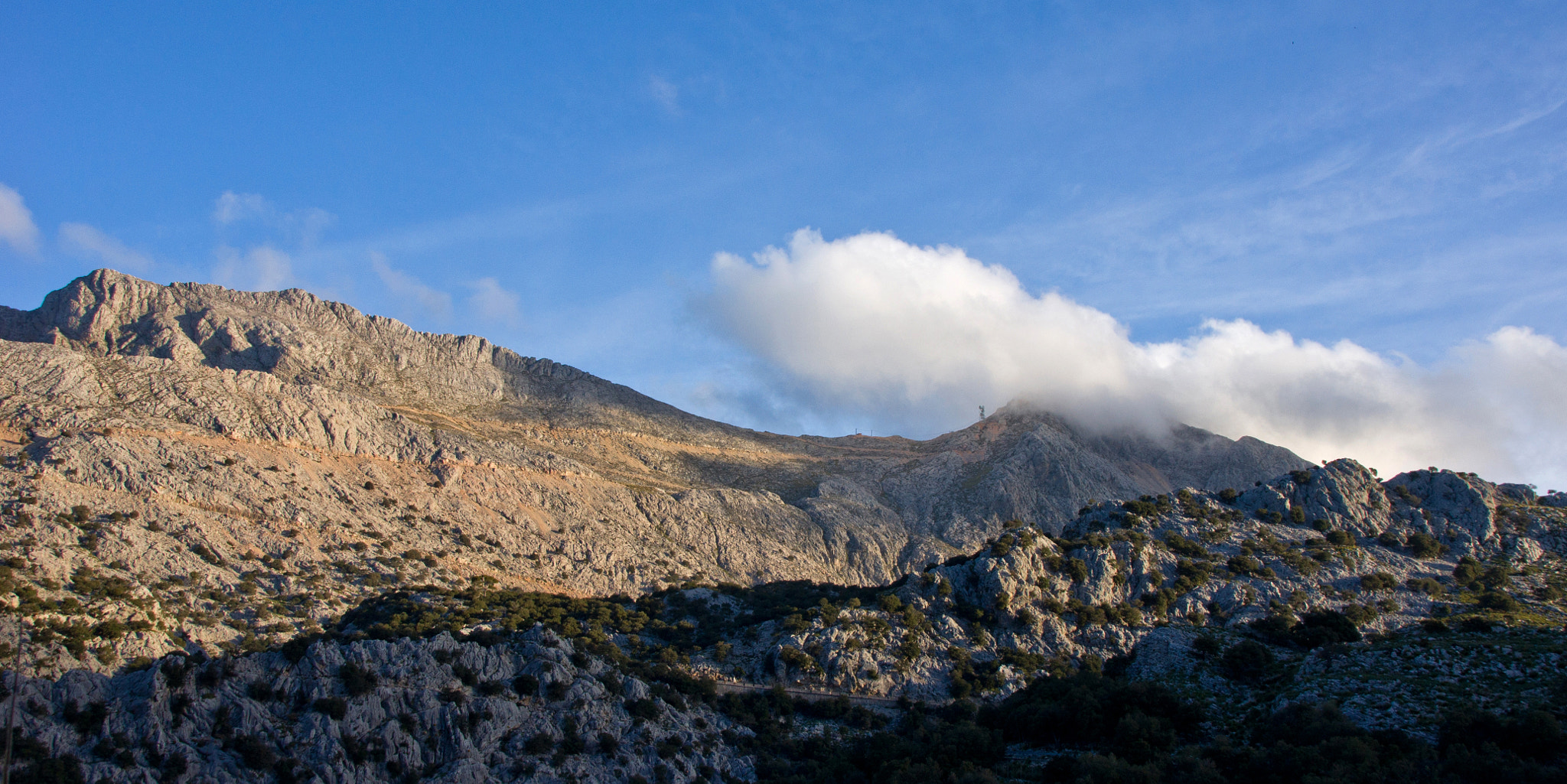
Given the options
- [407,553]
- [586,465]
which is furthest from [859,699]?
[586,465]

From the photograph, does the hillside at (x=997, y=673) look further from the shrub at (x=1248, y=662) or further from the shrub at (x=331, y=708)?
the shrub at (x=331, y=708)

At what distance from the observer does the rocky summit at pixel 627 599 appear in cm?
4534

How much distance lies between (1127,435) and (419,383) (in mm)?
136238

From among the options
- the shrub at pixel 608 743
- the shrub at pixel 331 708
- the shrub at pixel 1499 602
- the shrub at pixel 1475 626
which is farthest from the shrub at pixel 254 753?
the shrub at pixel 1499 602

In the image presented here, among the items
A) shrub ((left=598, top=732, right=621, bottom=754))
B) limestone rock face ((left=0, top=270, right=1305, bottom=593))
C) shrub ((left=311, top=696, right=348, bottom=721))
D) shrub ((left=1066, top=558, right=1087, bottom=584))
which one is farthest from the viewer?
limestone rock face ((left=0, top=270, right=1305, bottom=593))

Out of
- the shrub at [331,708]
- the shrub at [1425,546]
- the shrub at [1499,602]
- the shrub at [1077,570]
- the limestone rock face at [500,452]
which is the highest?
the limestone rock face at [500,452]

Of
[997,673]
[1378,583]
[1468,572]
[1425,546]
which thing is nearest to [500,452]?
[997,673]

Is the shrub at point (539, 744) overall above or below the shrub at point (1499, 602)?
below

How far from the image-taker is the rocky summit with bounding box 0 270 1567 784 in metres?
45.3

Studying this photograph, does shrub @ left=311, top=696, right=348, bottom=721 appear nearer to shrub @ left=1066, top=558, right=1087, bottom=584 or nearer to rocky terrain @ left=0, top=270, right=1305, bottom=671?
rocky terrain @ left=0, top=270, right=1305, bottom=671

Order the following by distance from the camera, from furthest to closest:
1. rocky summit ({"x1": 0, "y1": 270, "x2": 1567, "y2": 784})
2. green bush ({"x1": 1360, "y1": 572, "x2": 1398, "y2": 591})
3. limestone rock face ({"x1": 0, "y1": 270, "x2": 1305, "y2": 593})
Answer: limestone rock face ({"x1": 0, "y1": 270, "x2": 1305, "y2": 593})
green bush ({"x1": 1360, "y1": 572, "x2": 1398, "y2": 591})
rocky summit ({"x1": 0, "y1": 270, "x2": 1567, "y2": 784})

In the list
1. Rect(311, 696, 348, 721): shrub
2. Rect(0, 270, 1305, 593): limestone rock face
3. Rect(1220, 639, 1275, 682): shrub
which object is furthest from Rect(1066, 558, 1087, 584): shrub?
Rect(311, 696, 348, 721): shrub

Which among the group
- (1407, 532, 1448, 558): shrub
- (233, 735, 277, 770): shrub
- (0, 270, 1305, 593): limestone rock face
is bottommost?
(233, 735, 277, 770): shrub

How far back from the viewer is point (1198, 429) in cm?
19550
